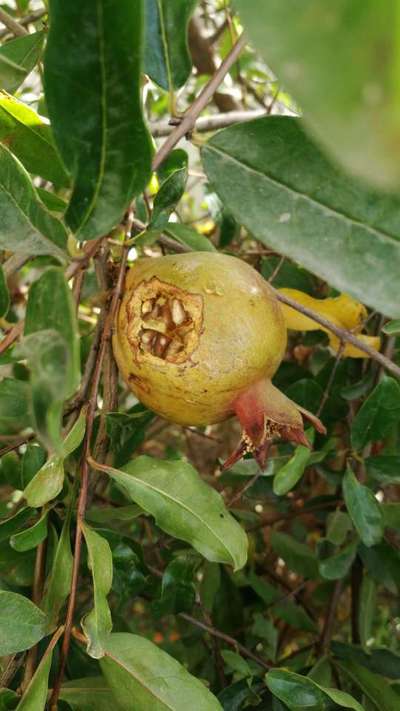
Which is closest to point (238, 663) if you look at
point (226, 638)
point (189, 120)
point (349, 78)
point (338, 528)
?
point (226, 638)

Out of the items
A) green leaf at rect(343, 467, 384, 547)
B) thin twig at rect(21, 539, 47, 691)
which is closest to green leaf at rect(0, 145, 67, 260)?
thin twig at rect(21, 539, 47, 691)

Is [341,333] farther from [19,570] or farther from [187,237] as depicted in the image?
[19,570]

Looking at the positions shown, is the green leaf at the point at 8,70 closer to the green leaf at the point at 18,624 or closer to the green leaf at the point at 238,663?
the green leaf at the point at 18,624

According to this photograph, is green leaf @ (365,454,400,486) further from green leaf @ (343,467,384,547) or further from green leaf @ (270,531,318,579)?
green leaf @ (270,531,318,579)

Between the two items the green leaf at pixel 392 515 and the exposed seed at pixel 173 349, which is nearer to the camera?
the exposed seed at pixel 173 349

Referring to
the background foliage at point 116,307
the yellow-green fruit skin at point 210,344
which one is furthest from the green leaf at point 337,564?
the yellow-green fruit skin at point 210,344

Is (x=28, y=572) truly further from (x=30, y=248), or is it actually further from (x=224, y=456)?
(x=224, y=456)
